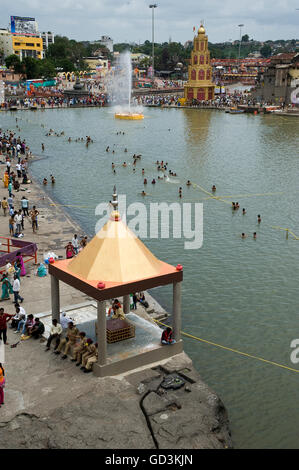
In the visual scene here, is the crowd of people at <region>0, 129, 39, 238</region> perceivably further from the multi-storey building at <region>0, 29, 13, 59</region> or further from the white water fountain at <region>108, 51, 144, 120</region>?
the multi-storey building at <region>0, 29, 13, 59</region>

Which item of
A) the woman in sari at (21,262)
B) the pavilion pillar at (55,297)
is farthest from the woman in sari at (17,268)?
the pavilion pillar at (55,297)

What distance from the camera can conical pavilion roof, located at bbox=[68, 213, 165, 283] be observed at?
12953mm

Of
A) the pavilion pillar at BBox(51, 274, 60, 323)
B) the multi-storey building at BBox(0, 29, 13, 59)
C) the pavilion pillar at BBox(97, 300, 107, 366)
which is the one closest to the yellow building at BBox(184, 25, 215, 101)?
the multi-storey building at BBox(0, 29, 13, 59)

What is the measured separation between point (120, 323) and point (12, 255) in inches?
288

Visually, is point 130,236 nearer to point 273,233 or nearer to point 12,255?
point 12,255

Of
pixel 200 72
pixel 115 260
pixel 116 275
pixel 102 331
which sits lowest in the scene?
pixel 102 331

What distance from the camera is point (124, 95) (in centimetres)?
10675

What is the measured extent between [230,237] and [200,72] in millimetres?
80648

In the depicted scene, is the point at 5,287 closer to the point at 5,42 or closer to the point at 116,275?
the point at 116,275

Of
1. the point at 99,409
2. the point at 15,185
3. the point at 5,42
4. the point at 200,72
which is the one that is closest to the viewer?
the point at 99,409

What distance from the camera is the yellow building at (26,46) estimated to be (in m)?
151

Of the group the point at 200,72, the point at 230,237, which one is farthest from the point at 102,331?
the point at 200,72

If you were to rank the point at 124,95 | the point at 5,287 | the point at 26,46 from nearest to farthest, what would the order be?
the point at 5,287
the point at 124,95
the point at 26,46
